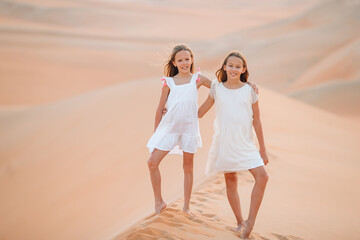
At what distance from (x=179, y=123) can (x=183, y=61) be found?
63 cm

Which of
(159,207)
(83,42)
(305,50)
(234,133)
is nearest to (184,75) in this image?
(234,133)

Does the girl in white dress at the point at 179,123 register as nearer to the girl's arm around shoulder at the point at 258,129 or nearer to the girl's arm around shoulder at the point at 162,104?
the girl's arm around shoulder at the point at 162,104

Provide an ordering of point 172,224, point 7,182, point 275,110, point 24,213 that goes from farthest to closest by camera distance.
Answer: point 275,110, point 7,182, point 24,213, point 172,224

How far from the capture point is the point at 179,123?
4.97m

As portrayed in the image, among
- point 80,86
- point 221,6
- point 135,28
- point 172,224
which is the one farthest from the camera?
point 221,6

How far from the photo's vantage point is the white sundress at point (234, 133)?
4613 mm

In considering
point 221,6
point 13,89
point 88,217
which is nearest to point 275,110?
point 88,217

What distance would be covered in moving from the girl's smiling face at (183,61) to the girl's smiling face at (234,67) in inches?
17.2

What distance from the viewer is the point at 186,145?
4.94 meters

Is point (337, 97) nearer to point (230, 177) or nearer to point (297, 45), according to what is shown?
point (297, 45)

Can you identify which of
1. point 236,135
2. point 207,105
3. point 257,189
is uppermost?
point 207,105

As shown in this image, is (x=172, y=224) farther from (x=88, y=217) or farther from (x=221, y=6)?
(x=221, y=6)

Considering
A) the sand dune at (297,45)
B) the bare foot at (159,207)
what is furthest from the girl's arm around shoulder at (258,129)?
the sand dune at (297,45)

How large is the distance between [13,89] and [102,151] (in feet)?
52.0
